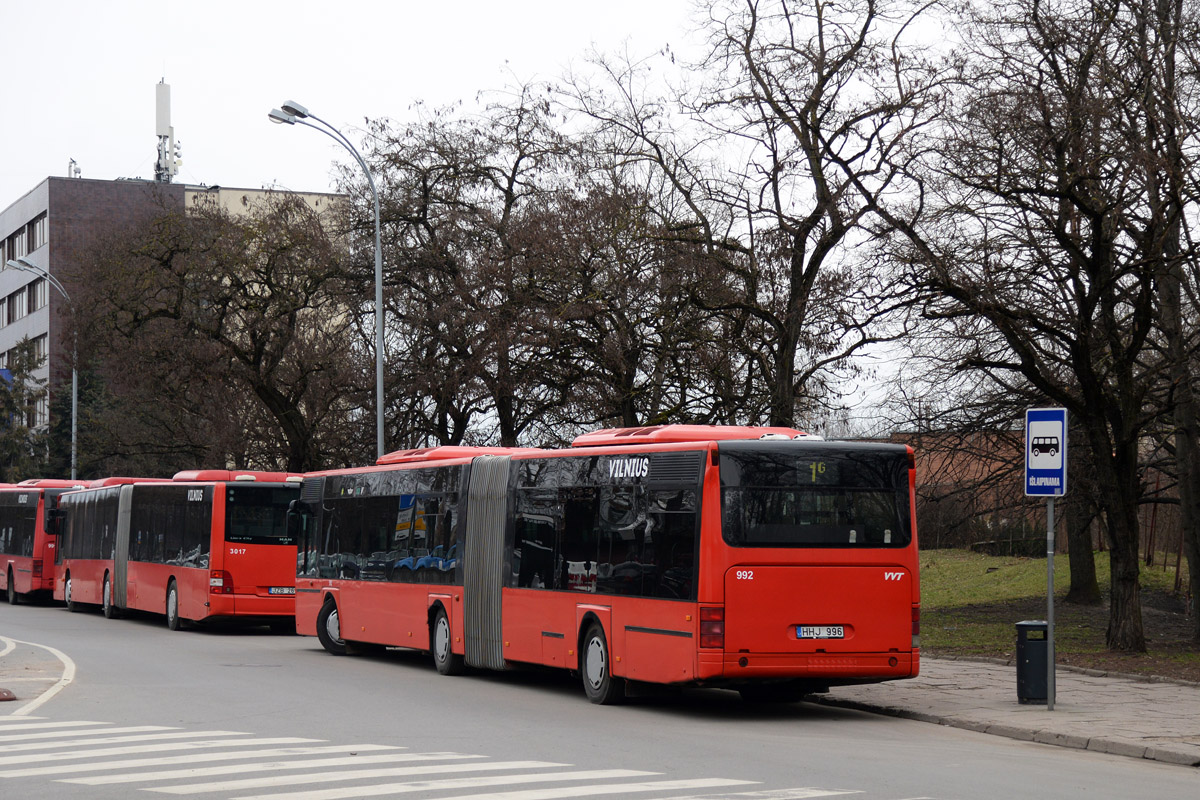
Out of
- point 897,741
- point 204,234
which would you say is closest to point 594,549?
point 897,741

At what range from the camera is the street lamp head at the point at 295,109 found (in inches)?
1199

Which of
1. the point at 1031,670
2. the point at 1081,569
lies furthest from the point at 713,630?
the point at 1081,569

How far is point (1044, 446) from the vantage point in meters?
15.4

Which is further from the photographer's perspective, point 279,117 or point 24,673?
point 279,117

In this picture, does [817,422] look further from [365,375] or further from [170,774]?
[170,774]

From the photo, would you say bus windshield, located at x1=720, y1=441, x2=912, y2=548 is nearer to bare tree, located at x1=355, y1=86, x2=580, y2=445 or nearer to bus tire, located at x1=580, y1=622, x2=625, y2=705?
bus tire, located at x1=580, y1=622, x2=625, y2=705

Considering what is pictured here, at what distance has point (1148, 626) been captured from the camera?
29188mm

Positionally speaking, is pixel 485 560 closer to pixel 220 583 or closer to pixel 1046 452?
pixel 1046 452

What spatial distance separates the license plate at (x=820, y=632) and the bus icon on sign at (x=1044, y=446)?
268cm

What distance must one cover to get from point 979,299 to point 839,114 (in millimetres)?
5316

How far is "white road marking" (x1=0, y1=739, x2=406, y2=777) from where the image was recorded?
10.9 m

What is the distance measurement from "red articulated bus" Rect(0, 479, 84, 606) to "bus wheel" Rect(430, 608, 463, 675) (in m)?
23.5

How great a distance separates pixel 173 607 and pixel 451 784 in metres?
23.1

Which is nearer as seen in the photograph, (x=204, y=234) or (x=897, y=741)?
(x=897, y=741)
